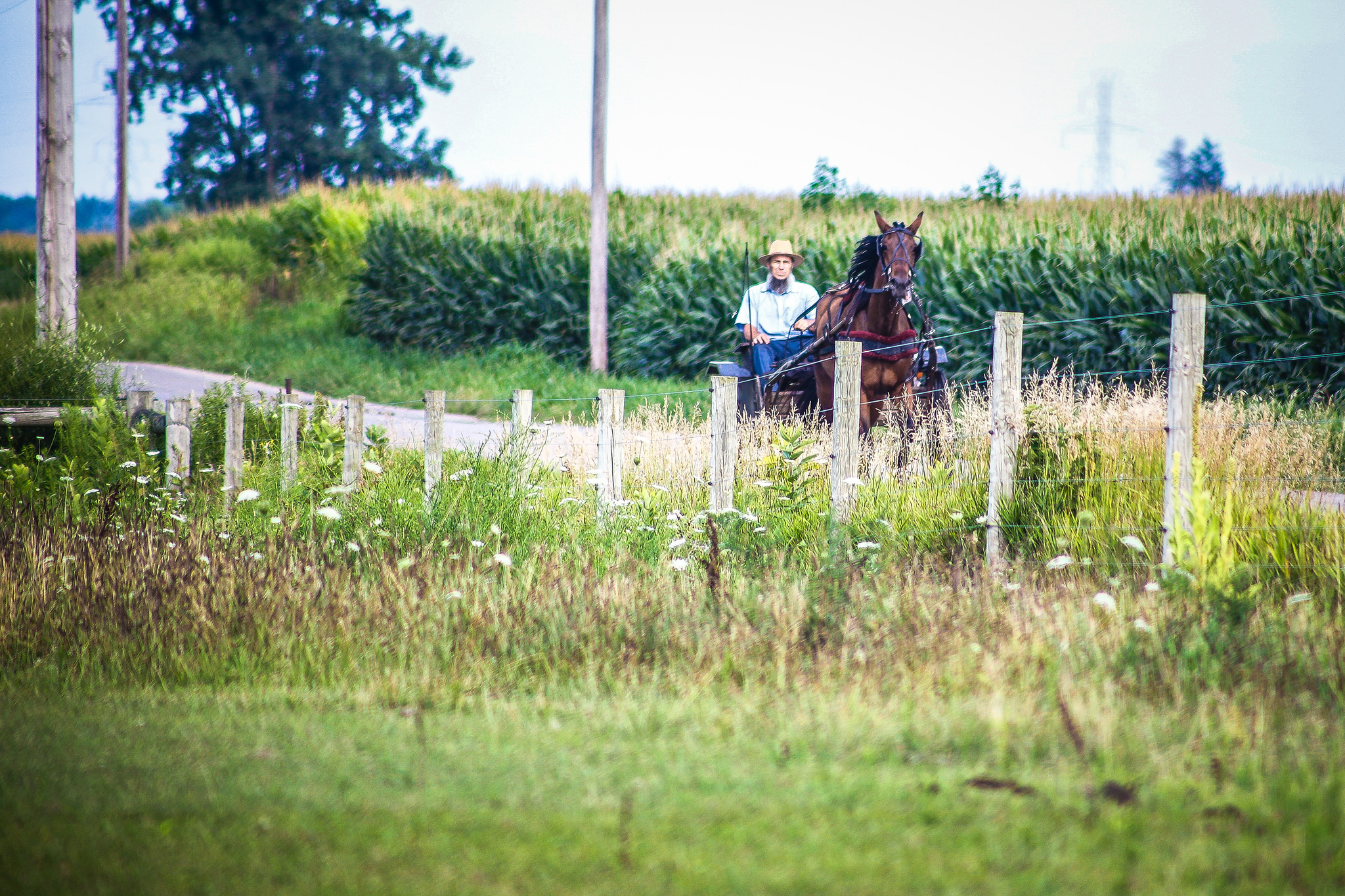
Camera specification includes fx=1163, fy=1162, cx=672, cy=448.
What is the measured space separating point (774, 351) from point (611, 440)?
11.1 feet

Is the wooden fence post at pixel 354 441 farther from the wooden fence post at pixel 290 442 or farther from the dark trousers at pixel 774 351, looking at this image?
the dark trousers at pixel 774 351

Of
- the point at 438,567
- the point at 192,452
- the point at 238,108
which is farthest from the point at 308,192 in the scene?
the point at 438,567

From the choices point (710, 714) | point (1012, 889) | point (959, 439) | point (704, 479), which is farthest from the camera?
point (704, 479)

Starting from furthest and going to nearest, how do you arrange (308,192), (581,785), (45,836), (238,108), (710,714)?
(238,108), (308,192), (710,714), (581,785), (45,836)

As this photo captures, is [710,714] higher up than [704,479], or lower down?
lower down

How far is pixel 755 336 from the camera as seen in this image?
11.6 m

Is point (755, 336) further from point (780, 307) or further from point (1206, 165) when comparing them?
point (1206, 165)

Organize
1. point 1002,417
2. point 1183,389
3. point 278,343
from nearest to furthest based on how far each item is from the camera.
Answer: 1. point 1183,389
2. point 1002,417
3. point 278,343

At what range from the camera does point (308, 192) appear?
3269cm

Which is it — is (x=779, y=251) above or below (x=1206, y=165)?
below

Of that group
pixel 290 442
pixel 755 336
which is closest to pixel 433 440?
pixel 290 442

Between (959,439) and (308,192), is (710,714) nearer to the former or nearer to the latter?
(959,439)

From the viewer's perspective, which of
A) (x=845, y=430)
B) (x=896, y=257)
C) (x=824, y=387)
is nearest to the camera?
(x=845, y=430)

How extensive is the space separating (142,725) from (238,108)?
48314 mm
